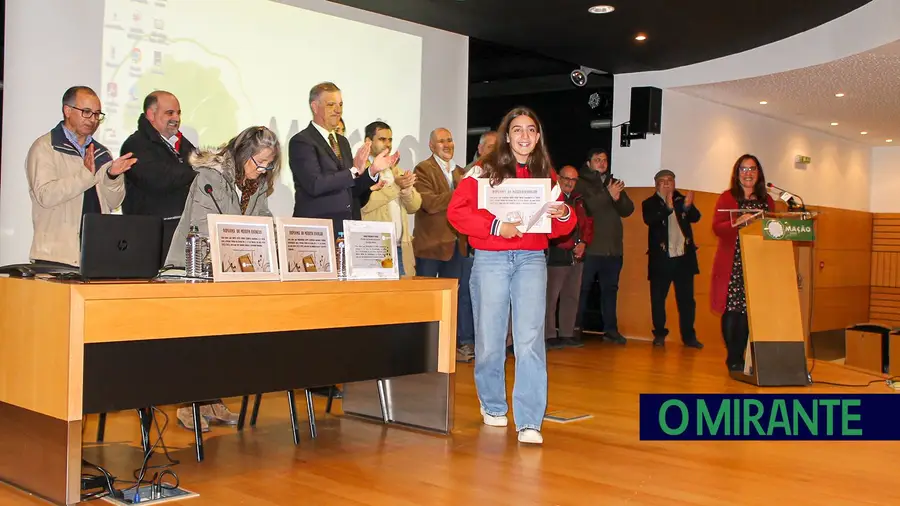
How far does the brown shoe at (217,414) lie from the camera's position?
4273mm

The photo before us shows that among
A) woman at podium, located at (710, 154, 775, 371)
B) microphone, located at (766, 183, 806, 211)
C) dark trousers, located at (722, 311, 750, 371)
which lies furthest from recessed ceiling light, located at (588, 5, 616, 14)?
dark trousers, located at (722, 311, 750, 371)

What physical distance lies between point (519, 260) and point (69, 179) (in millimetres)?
2070

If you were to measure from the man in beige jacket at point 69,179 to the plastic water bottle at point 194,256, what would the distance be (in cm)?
85

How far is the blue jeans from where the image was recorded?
3967 millimetres

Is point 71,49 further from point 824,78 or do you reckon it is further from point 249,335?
point 824,78

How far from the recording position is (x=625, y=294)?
9.05 meters

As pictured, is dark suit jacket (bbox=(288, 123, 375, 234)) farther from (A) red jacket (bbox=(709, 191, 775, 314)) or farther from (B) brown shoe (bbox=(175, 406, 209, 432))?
(A) red jacket (bbox=(709, 191, 775, 314))

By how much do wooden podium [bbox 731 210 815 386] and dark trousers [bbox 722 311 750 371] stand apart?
0.87 ft

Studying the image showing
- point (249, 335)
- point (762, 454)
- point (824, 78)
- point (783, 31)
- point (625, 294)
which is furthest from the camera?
point (625, 294)

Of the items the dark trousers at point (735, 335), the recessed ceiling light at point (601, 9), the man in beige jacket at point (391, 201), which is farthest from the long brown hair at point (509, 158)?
the recessed ceiling light at point (601, 9)

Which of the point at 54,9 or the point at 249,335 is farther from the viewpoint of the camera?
the point at 54,9

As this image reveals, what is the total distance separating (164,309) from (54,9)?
297 cm

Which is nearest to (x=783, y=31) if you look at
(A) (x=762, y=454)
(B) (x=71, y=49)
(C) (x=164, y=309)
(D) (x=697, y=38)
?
(D) (x=697, y=38)

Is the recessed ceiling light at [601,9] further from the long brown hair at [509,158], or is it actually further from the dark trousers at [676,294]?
the long brown hair at [509,158]
